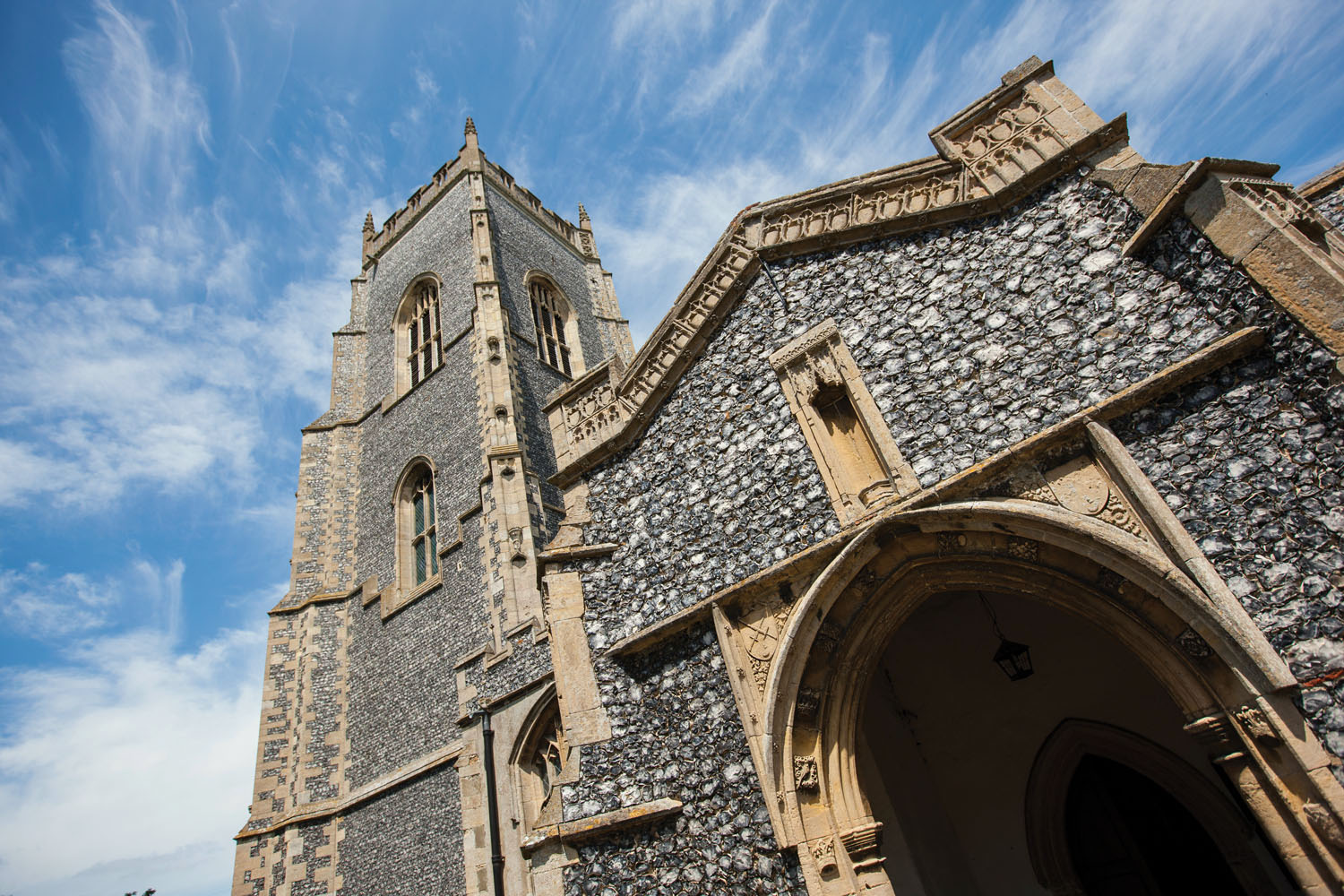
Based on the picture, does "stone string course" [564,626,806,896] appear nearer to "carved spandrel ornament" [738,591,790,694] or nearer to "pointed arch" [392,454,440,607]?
"carved spandrel ornament" [738,591,790,694]

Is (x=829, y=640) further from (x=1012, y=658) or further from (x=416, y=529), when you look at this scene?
(x=416, y=529)

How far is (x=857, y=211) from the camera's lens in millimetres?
6070

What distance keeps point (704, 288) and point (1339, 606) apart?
501 cm

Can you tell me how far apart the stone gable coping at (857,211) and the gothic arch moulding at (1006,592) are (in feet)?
8.05

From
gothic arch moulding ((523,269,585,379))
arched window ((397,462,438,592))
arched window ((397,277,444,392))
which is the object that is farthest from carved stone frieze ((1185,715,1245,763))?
arched window ((397,277,444,392))

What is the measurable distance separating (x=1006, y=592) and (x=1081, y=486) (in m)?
0.94

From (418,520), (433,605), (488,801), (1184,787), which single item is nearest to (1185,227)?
(1184,787)

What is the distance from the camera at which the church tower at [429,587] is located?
390 inches

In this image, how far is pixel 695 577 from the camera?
5.71 meters

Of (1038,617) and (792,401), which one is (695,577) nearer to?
(792,401)

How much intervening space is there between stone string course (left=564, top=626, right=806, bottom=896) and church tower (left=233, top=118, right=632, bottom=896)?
41cm

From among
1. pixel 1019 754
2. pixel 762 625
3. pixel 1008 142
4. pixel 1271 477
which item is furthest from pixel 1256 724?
pixel 1008 142

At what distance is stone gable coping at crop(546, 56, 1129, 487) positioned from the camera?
5312 millimetres

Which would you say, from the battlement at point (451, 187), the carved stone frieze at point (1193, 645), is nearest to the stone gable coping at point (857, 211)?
the carved stone frieze at point (1193, 645)
